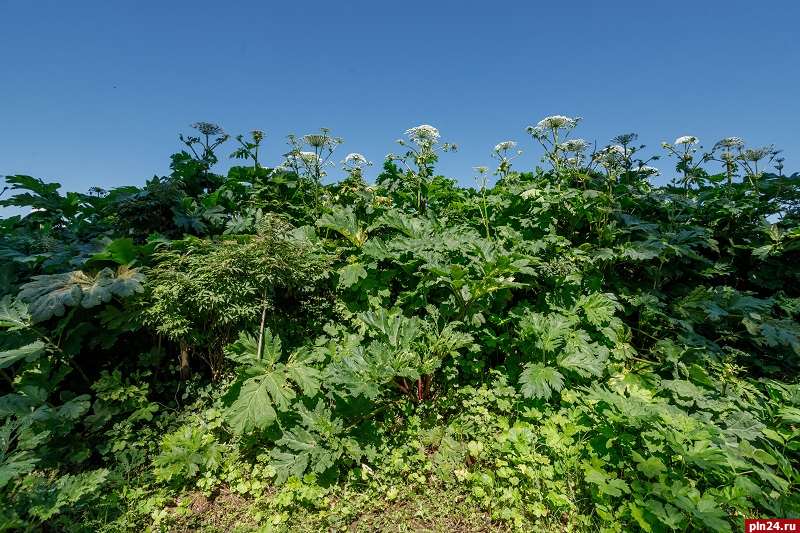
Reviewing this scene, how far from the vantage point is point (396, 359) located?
7.75 feet

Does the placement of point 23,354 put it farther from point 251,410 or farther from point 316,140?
point 316,140

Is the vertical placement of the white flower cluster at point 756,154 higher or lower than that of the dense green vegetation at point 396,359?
higher

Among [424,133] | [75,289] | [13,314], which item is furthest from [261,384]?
[424,133]

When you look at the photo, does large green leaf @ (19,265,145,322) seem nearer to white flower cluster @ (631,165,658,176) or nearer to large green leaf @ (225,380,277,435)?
large green leaf @ (225,380,277,435)

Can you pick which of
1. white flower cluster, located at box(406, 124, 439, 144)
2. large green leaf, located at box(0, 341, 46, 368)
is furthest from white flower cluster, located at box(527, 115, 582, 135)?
large green leaf, located at box(0, 341, 46, 368)

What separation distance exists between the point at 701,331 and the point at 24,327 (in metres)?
5.70

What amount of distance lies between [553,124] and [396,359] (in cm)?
321

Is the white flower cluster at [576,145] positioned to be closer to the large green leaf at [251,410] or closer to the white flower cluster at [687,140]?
the white flower cluster at [687,140]

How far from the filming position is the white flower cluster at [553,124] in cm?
373

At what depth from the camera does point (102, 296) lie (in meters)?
2.28

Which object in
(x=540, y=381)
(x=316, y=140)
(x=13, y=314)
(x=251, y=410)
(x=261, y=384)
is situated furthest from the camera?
(x=316, y=140)

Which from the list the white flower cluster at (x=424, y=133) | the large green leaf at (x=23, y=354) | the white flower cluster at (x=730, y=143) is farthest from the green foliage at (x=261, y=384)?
the white flower cluster at (x=730, y=143)

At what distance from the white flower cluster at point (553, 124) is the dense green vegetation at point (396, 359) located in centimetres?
2

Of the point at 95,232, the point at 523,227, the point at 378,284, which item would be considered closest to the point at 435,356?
the point at 378,284
